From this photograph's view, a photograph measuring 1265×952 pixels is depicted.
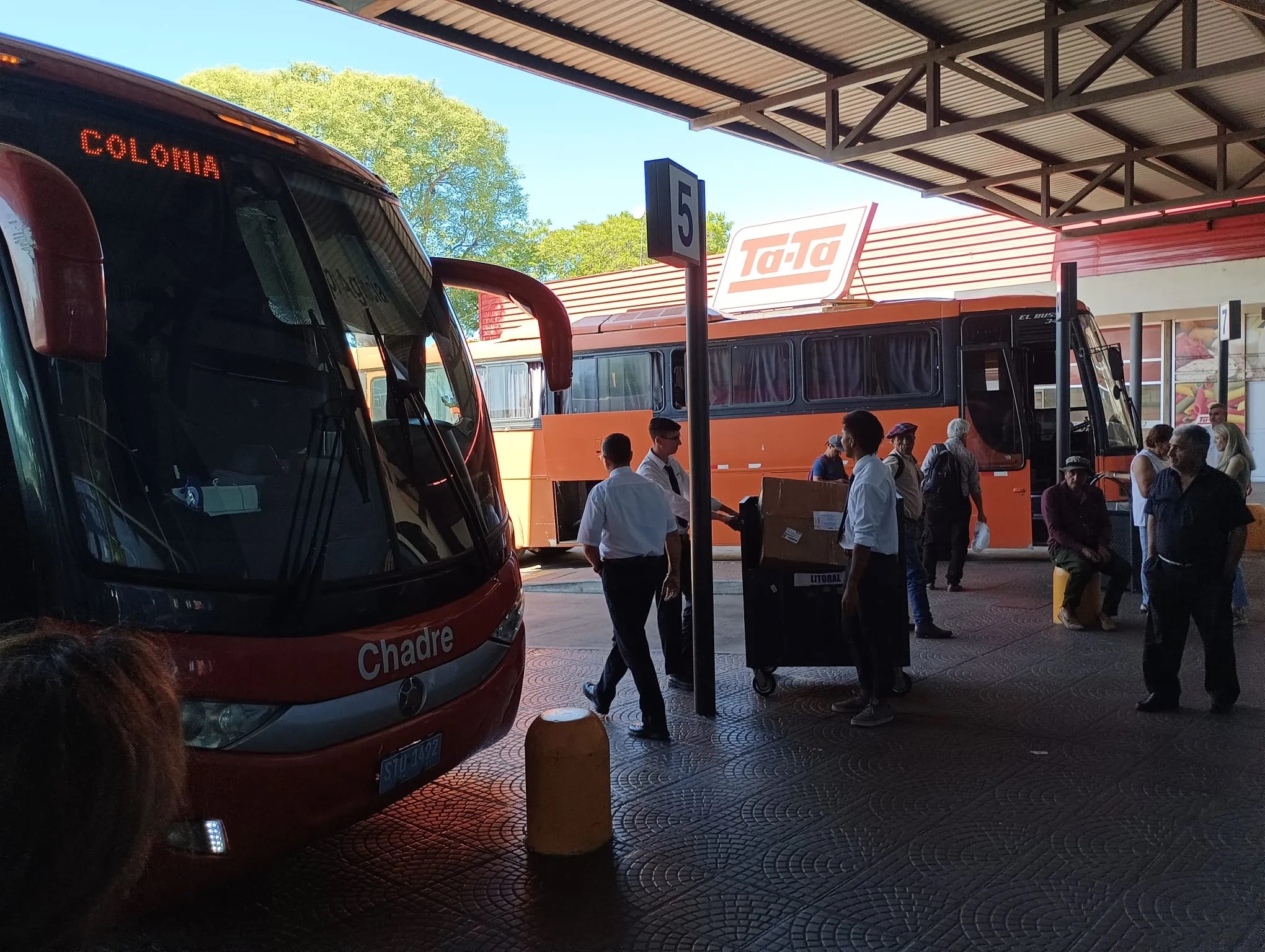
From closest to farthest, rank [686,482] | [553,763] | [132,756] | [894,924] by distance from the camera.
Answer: [132,756]
[894,924]
[553,763]
[686,482]

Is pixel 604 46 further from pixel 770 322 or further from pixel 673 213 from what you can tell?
pixel 770 322

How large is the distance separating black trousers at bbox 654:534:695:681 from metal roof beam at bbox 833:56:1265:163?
6.91 m

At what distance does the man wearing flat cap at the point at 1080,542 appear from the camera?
9.21 m

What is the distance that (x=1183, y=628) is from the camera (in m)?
6.49

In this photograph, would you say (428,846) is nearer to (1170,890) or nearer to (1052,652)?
(1170,890)

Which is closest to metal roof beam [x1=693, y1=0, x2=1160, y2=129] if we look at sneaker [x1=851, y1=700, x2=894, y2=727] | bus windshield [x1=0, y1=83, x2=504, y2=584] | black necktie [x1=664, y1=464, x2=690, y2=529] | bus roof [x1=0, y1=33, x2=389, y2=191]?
black necktie [x1=664, y1=464, x2=690, y2=529]

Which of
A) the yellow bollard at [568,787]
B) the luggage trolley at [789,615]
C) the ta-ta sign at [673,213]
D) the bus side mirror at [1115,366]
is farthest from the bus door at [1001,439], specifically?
the yellow bollard at [568,787]

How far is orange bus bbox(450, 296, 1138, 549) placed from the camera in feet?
44.1

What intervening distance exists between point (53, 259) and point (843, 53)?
1046cm

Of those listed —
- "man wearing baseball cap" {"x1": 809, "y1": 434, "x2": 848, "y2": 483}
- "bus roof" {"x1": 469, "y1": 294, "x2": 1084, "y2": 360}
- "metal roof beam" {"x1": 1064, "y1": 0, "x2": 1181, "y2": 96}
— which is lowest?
"man wearing baseball cap" {"x1": 809, "y1": 434, "x2": 848, "y2": 483}

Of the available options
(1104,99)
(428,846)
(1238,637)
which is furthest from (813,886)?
(1104,99)

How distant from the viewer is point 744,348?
600 inches

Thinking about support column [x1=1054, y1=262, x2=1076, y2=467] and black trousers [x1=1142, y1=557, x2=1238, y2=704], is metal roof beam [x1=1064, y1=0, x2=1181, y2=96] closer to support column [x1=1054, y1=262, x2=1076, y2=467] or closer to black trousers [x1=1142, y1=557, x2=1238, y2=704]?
support column [x1=1054, y1=262, x2=1076, y2=467]

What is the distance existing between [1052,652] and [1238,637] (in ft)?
5.44
